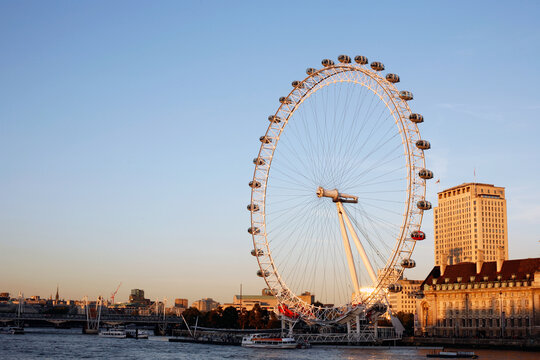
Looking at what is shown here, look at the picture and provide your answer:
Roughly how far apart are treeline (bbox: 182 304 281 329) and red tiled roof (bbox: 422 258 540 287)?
46093mm

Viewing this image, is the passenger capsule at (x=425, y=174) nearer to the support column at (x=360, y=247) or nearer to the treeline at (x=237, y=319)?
the support column at (x=360, y=247)

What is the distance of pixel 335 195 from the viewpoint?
85312 millimetres

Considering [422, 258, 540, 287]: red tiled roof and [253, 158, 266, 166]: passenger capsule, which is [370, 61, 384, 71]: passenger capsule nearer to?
[253, 158, 266, 166]: passenger capsule

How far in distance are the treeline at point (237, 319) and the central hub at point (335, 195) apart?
7837 centimetres

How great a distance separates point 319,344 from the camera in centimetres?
11781

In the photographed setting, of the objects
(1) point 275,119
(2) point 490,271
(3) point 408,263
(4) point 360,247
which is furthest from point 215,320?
(3) point 408,263

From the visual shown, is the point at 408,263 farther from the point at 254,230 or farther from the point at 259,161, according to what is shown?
the point at 259,161

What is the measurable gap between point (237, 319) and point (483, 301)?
7606 cm

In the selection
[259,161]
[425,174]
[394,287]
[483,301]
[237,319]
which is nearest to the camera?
[425,174]

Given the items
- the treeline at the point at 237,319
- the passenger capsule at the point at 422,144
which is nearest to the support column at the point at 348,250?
the passenger capsule at the point at 422,144

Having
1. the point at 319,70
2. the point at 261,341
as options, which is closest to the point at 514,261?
the point at 261,341

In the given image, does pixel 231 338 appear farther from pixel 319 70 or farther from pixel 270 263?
pixel 319 70

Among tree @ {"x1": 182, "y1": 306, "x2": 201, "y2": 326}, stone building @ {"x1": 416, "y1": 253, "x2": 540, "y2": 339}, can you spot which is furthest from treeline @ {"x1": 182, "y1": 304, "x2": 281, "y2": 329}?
stone building @ {"x1": 416, "y1": 253, "x2": 540, "y2": 339}

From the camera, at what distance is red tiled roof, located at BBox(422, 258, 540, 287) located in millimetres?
108100
